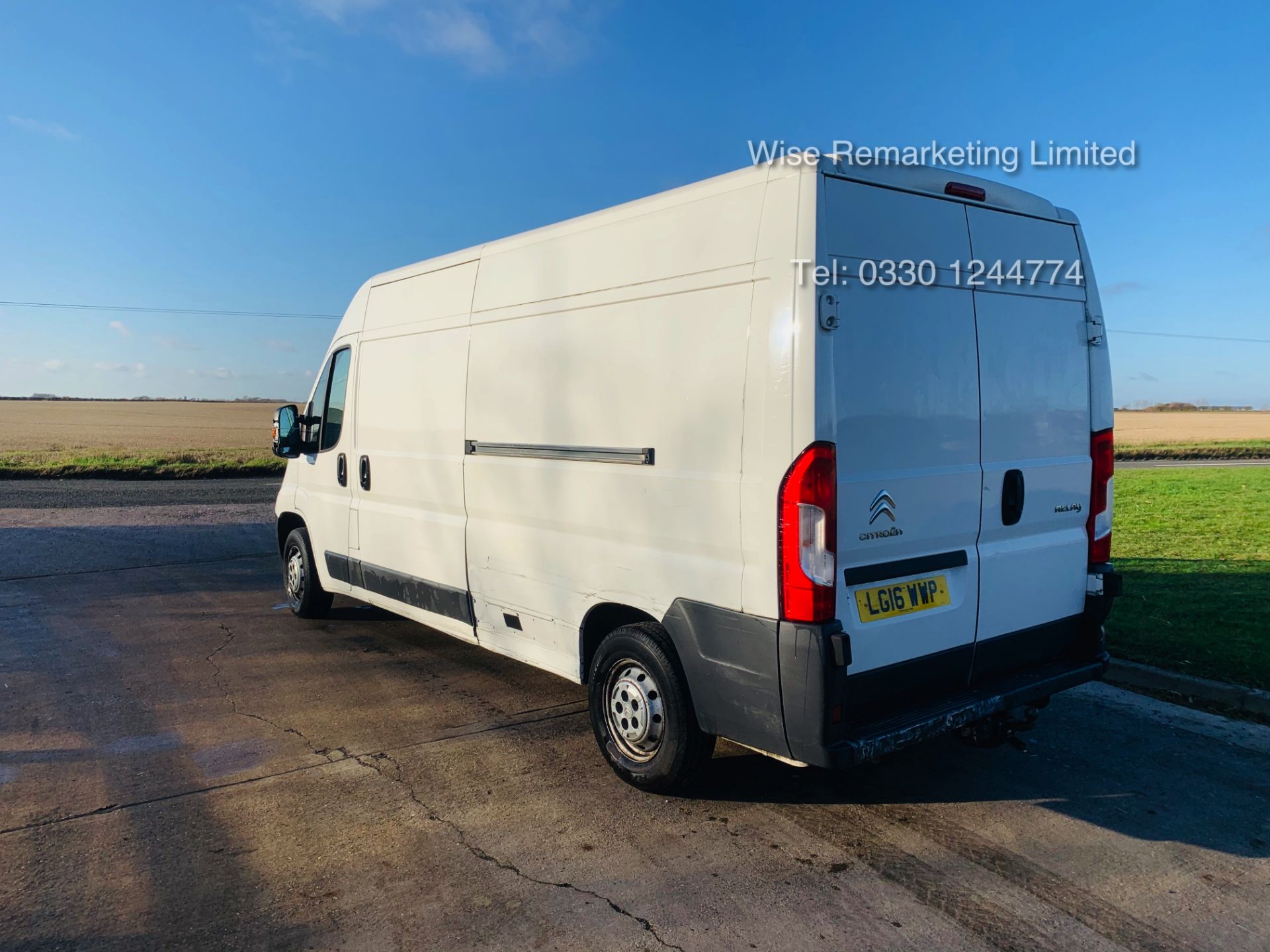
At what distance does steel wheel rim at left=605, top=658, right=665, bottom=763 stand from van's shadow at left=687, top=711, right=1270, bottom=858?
12.8 inches

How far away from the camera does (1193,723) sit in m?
4.96

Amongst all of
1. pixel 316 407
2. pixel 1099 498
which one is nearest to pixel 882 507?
pixel 1099 498

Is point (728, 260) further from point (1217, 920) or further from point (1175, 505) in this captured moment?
point (1175, 505)

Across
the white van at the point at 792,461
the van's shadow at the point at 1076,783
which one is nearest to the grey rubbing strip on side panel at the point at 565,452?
the white van at the point at 792,461

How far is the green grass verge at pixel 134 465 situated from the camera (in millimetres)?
21531

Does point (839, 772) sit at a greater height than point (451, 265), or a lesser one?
lesser

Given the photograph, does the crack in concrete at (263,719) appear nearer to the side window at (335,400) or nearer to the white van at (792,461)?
the white van at (792,461)

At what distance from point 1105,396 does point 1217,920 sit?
7.99 ft

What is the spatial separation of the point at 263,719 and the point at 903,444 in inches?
149

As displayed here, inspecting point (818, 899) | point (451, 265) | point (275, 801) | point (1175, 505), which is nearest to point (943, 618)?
point (818, 899)

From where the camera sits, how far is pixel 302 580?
7363 mm

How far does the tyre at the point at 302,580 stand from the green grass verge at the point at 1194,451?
107 feet

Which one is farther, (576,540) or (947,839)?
(576,540)

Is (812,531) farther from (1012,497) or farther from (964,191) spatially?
(964,191)
